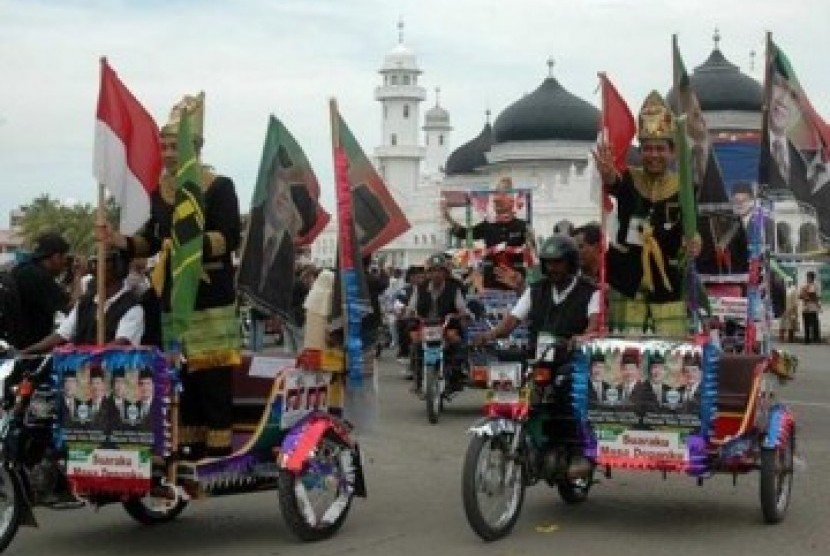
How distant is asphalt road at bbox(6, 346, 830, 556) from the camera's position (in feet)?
23.8

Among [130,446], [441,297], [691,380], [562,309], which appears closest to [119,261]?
[130,446]

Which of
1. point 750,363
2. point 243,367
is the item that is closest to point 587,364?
point 750,363

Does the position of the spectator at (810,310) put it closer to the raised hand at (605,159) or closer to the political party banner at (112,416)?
the raised hand at (605,159)

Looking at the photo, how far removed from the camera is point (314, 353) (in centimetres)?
757

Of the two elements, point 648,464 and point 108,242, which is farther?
point 648,464

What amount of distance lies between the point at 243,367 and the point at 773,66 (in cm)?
387

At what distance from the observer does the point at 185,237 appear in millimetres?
6910

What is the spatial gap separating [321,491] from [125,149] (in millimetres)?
2096

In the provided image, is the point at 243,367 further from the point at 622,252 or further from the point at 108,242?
the point at 622,252

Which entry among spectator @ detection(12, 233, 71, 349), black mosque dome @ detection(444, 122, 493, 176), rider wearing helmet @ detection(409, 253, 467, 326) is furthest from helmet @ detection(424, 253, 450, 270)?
black mosque dome @ detection(444, 122, 493, 176)

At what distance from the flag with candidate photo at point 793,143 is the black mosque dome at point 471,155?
274ft

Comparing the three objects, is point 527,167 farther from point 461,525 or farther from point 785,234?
point 461,525

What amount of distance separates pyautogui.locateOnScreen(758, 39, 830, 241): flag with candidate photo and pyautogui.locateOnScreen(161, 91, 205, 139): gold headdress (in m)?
3.65

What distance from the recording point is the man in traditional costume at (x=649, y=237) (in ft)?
27.1
